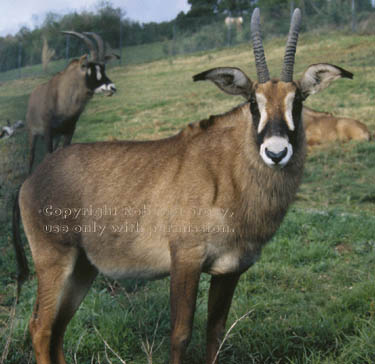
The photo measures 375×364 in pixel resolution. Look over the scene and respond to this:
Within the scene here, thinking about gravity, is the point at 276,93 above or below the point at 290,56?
below

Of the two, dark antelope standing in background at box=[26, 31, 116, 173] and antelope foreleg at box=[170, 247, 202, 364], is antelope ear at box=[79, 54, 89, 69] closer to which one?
dark antelope standing in background at box=[26, 31, 116, 173]

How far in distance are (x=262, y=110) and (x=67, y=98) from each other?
22.6 feet

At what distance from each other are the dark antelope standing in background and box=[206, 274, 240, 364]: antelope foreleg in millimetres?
6229

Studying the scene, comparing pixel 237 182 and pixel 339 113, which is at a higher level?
pixel 237 182

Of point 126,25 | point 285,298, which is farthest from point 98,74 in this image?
point 126,25

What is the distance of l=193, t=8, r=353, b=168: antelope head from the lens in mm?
2987

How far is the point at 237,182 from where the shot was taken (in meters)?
3.36

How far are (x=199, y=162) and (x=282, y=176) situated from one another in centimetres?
54

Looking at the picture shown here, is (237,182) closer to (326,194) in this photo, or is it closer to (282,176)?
(282,176)

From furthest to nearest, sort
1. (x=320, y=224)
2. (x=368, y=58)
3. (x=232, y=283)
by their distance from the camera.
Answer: (x=368, y=58) → (x=320, y=224) → (x=232, y=283)

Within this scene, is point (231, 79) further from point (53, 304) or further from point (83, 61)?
point (83, 61)

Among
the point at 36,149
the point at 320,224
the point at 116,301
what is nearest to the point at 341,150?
the point at 320,224

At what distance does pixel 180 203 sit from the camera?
10.9 feet

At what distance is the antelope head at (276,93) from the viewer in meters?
2.99
